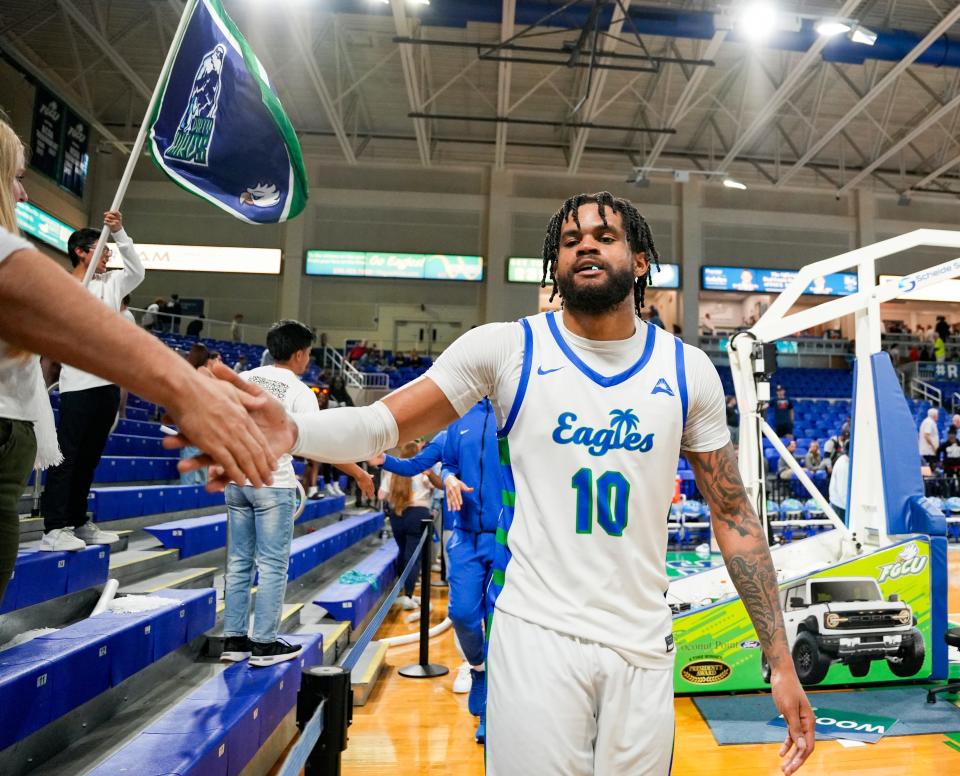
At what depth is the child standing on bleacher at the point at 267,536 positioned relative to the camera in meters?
3.62

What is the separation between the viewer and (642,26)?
13703 mm

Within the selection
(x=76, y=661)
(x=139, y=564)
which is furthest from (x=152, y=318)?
(x=76, y=661)

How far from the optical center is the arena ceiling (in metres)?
13.8

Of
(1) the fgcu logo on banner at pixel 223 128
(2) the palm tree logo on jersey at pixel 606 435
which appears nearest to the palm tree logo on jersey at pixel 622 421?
(2) the palm tree logo on jersey at pixel 606 435

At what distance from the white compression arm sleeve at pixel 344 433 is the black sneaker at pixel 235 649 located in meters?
2.60

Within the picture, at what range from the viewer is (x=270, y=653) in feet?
12.2

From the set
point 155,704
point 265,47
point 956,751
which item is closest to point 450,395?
point 155,704

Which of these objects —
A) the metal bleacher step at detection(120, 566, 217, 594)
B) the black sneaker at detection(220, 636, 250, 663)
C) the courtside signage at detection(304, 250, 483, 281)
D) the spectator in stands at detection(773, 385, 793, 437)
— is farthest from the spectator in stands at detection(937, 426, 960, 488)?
the black sneaker at detection(220, 636, 250, 663)

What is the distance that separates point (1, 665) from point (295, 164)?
2.46 metres

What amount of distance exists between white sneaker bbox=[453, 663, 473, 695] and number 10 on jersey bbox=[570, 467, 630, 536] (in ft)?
10.9

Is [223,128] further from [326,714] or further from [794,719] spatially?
[794,719]

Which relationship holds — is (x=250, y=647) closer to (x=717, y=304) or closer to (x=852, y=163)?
(x=852, y=163)

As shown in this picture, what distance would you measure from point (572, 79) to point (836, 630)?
16255mm

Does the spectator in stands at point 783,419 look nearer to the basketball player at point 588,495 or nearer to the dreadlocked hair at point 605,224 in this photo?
the dreadlocked hair at point 605,224
